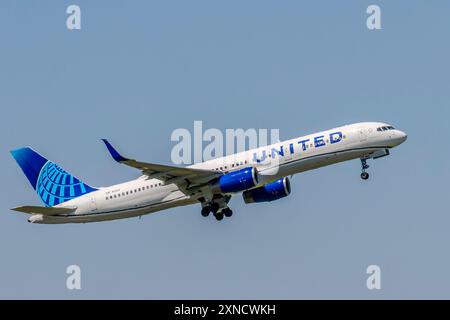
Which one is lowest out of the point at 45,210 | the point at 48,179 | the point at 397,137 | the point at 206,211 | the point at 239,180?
the point at 206,211

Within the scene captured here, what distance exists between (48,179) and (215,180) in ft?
45.8

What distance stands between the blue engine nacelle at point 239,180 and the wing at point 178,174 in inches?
44.9

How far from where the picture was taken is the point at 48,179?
70875mm

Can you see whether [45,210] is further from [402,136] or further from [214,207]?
[402,136]

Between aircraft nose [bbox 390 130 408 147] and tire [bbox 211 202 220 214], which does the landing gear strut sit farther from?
tire [bbox 211 202 220 214]

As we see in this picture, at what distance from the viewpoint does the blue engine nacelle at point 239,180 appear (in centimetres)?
6231

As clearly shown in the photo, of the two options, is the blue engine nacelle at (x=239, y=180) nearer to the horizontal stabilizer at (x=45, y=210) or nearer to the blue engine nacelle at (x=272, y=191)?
the blue engine nacelle at (x=272, y=191)

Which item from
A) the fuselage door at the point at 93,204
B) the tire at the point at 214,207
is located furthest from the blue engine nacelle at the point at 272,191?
the fuselage door at the point at 93,204

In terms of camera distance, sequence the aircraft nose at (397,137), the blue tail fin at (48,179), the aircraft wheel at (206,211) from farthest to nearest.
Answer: the blue tail fin at (48,179) < the aircraft wheel at (206,211) < the aircraft nose at (397,137)

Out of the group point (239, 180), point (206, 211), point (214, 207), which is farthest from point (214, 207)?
point (239, 180)

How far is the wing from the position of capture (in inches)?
2416

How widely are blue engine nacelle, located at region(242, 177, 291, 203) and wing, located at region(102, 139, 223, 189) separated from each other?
14.7 feet

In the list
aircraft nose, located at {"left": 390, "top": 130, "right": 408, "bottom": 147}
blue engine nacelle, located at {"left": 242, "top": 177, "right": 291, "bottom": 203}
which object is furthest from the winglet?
aircraft nose, located at {"left": 390, "top": 130, "right": 408, "bottom": 147}

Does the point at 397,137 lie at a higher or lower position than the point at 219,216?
higher
